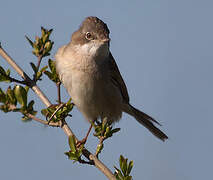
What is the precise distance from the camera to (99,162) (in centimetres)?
255

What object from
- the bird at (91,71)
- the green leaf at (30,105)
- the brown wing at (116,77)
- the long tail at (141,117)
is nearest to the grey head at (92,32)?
the bird at (91,71)

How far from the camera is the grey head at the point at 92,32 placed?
4.12m

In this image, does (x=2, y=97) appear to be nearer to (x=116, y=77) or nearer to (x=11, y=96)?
(x=11, y=96)

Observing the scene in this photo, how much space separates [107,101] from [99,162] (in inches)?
75.2

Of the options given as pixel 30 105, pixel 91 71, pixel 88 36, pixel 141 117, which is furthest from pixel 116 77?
pixel 30 105

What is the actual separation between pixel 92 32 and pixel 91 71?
1.61 ft

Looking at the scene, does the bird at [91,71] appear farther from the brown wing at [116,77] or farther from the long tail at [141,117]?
the long tail at [141,117]

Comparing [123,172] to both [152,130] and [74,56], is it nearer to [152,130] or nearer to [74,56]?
[74,56]

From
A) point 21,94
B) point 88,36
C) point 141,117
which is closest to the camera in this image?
point 21,94

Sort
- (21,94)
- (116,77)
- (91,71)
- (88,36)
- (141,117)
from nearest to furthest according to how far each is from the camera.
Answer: (21,94) < (91,71) < (88,36) < (116,77) < (141,117)

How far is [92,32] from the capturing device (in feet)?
13.8

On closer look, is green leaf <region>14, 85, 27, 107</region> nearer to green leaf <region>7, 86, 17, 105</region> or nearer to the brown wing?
green leaf <region>7, 86, 17, 105</region>

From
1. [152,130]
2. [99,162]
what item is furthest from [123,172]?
[152,130]

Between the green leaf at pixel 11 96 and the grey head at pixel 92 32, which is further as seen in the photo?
the grey head at pixel 92 32
